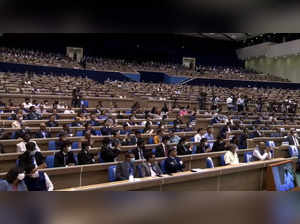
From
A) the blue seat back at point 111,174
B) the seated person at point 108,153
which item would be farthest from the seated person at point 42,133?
the blue seat back at point 111,174

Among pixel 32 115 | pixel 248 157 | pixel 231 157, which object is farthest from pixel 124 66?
pixel 231 157

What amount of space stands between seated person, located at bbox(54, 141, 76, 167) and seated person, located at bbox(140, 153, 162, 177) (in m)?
1.11

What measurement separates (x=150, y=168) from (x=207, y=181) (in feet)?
2.78

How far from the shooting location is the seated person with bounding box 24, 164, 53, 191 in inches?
124

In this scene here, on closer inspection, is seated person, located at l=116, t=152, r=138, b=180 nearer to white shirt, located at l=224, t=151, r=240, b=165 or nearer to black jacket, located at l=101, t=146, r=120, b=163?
black jacket, located at l=101, t=146, r=120, b=163

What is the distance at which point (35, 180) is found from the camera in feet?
10.6

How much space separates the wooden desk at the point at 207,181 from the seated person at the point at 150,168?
1.68 feet

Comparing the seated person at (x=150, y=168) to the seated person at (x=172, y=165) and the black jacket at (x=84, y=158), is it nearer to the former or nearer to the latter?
the seated person at (x=172, y=165)

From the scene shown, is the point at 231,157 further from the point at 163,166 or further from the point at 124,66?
the point at 124,66

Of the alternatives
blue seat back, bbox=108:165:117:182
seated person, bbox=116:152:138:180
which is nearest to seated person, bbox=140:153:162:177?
seated person, bbox=116:152:138:180

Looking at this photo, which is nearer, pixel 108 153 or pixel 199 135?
pixel 108 153

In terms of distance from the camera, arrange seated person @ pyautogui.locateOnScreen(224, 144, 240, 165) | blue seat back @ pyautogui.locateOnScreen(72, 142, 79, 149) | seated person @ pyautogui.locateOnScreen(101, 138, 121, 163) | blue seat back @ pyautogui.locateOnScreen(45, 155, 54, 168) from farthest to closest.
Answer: blue seat back @ pyautogui.locateOnScreen(72, 142, 79, 149), seated person @ pyautogui.locateOnScreen(224, 144, 240, 165), seated person @ pyautogui.locateOnScreen(101, 138, 121, 163), blue seat back @ pyautogui.locateOnScreen(45, 155, 54, 168)

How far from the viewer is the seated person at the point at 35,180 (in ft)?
10.4
